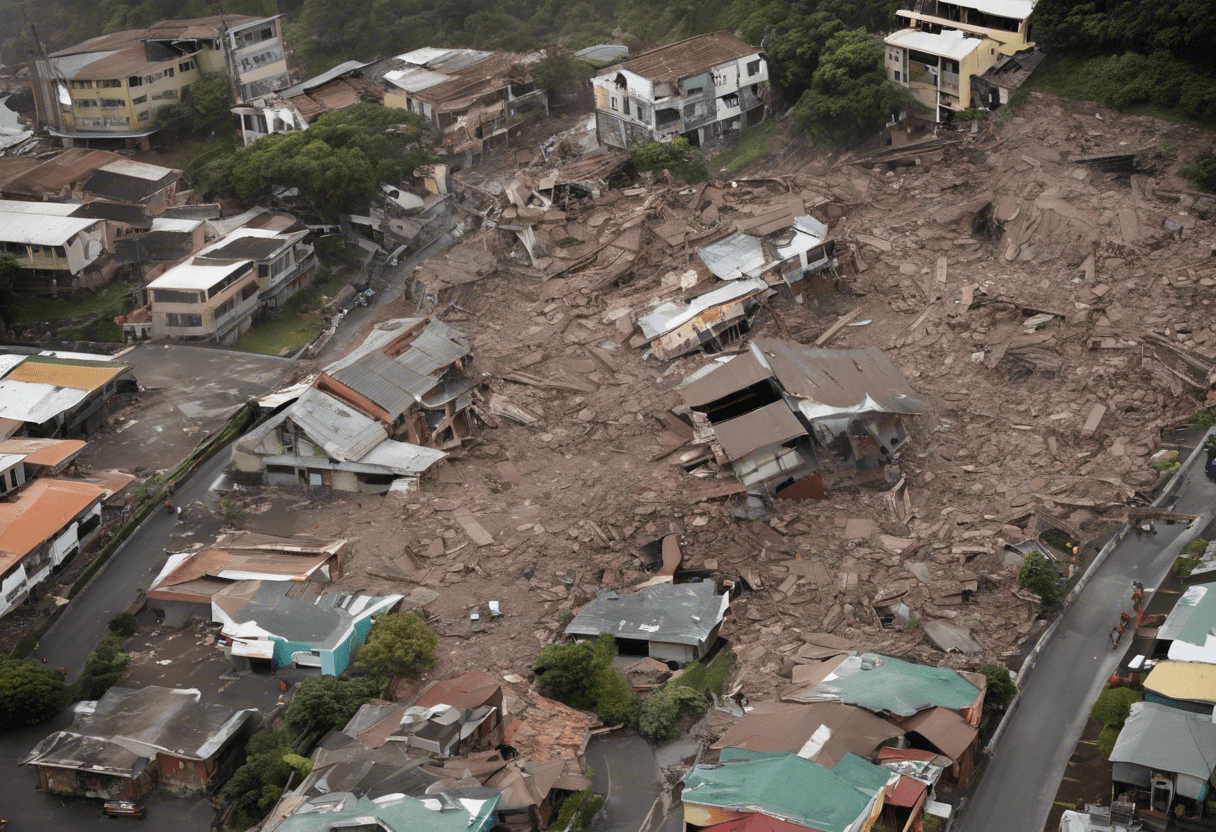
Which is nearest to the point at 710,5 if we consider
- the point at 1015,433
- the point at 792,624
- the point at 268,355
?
the point at 268,355

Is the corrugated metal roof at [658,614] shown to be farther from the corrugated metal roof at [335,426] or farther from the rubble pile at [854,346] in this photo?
the corrugated metal roof at [335,426]

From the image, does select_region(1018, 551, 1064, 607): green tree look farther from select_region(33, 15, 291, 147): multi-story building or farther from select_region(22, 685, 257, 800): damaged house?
select_region(33, 15, 291, 147): multi-story building

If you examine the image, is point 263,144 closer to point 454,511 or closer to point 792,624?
point 454,511

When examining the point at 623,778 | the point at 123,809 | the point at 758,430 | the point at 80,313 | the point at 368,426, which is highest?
the point at 758,430

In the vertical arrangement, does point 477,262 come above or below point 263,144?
below

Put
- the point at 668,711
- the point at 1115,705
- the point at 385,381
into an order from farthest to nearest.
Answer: the point at 385,381 < the point at 668,711 < the point at 1115,705

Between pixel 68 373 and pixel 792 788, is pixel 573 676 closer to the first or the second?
pixel 792 788

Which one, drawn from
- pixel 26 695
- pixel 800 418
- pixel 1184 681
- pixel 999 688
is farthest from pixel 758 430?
pixel 26 695

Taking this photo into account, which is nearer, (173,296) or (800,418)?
(800,418)
